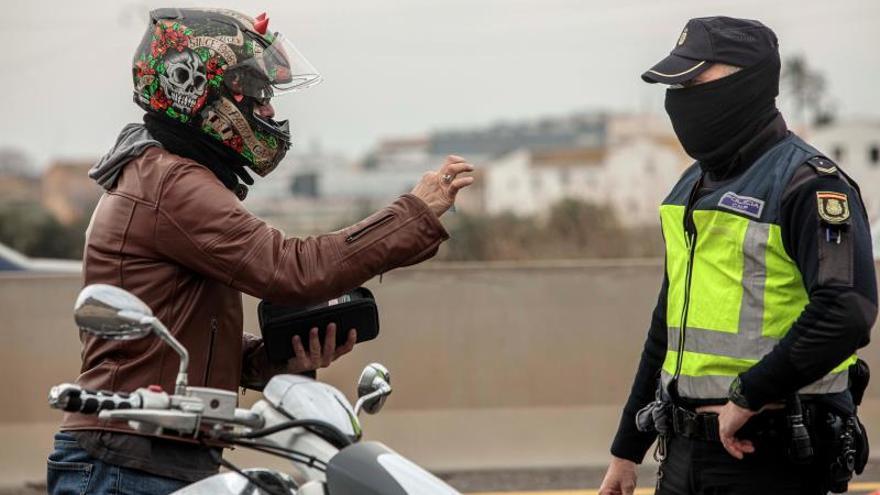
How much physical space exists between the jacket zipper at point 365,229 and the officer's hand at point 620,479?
1.33m

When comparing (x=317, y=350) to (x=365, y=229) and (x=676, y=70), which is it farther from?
(x=676, y=70)

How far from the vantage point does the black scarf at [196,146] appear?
3.77 meters

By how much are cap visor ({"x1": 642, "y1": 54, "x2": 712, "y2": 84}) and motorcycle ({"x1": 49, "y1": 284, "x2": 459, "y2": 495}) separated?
144cm

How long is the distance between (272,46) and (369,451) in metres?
1.38

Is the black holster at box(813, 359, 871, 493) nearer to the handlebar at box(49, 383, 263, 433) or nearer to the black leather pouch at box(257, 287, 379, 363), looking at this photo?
the black leather pouch at box(257, 287, 379, 363)

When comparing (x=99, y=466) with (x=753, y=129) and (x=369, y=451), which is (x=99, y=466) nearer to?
(x=369, y=451)

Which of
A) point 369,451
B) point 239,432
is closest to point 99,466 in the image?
point 239,432

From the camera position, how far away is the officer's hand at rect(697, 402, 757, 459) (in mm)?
3795

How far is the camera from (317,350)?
377cm

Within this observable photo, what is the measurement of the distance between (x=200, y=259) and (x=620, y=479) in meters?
1.57

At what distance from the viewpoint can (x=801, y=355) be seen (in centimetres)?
367

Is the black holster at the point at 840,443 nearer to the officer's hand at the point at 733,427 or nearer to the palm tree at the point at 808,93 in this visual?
the officer's hand at the point at 733,427

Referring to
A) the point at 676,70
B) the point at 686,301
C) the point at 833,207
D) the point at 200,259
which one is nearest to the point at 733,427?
the point at 686,301

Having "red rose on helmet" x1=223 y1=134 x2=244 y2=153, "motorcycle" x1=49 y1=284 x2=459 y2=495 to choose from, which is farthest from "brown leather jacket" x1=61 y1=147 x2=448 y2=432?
"motorcycle" x1=49 y1=284 x2=459 y2=495
